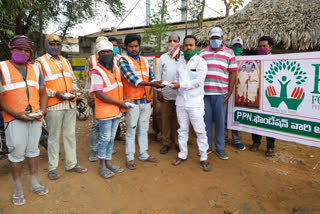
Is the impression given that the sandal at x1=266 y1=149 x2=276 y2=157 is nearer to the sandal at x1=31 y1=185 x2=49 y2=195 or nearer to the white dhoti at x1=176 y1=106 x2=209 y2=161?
the white dhoti at x1=176 y1=106 x2=209 y2=161

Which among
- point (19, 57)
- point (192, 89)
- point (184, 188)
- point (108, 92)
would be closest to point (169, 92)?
point (192, 89)

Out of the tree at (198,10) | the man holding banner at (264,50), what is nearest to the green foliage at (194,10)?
the tree at (198,10)

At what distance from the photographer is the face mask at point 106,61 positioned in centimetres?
318

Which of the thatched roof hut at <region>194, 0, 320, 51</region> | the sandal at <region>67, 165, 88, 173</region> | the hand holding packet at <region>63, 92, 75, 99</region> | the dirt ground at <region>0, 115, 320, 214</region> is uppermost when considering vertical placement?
the thatched roof hut at <region>194, 0, 320, 51</region>

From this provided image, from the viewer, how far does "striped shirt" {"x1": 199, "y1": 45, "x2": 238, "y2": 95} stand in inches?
151

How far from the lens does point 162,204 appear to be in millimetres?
2756

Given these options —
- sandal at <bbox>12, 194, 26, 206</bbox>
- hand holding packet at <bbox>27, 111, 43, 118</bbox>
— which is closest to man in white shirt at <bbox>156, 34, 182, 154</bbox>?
hand holding packet at <bbox>27, 111, 43, 118</bbox>

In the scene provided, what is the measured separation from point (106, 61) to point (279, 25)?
17.0 ft

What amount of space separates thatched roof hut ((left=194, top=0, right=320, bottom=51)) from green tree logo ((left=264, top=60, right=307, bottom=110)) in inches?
106

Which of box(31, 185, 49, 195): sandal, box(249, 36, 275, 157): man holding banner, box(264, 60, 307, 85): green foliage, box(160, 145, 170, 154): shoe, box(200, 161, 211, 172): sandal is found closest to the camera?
box(31, 185, 49, 195): sandal

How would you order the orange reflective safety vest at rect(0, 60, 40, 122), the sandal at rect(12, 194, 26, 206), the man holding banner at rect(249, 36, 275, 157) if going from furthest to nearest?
the man holding banner at rect(249, 36, 275, 157) < the sandal at rect(12, 194, 26, 206) < the orange reflective safety vest at rect(0, 60, 40, 122)

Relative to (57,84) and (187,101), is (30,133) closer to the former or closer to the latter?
(57,84)

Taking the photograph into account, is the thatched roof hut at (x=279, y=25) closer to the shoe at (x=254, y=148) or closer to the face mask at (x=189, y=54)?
the shoe at (x=254, y=148)

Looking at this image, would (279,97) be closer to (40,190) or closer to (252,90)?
(252,90)
